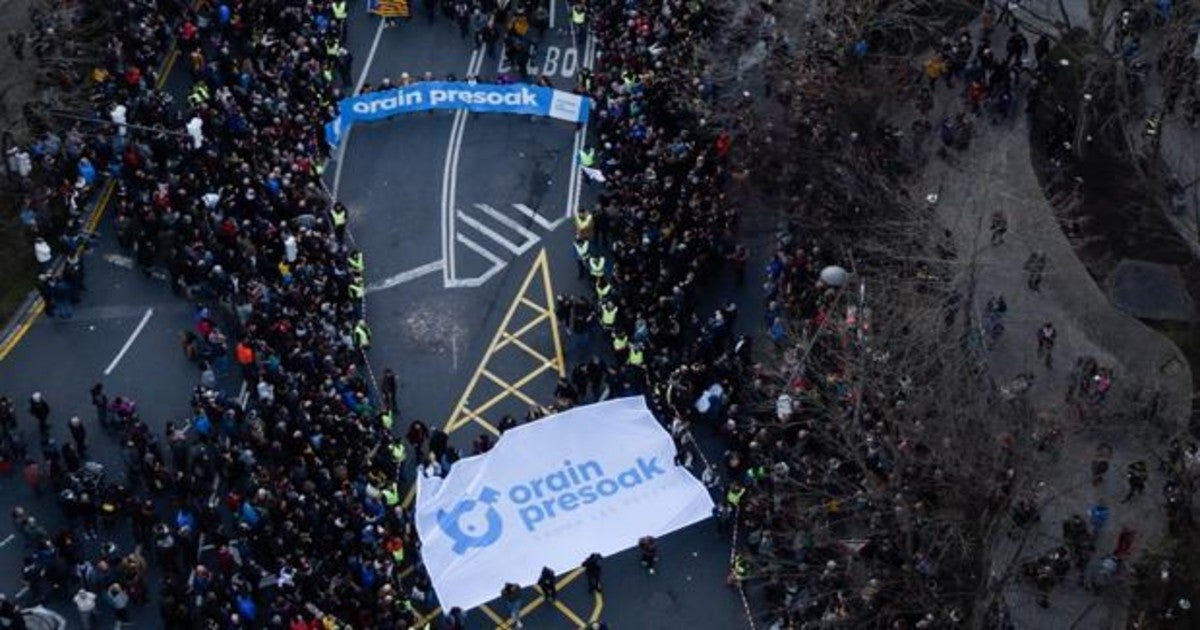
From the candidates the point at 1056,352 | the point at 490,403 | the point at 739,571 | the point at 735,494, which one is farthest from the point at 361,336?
the point at 1056,352

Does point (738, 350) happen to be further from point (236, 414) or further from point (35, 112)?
point (35, 112)

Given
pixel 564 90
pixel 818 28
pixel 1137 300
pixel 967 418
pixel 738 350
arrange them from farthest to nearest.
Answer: pixel 564 90
pixel 818 28
pixel 1137 300
pixel 738 350
pixel 967 418

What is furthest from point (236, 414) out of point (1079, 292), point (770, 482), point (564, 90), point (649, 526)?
point (1079, 292)

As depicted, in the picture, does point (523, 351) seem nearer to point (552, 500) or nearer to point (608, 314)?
point (608, 314)

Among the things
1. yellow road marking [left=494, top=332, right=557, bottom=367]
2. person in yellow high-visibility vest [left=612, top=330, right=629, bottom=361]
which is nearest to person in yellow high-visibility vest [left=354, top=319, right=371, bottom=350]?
yellow road marking [left=494, top=332, right=557, bottom=367]

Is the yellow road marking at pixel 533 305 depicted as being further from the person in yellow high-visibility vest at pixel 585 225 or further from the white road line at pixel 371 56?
the white road line at pixel 371 56

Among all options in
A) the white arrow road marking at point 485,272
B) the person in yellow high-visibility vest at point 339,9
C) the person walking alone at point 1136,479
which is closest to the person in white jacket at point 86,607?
the white arrow road marking at point 485,272
